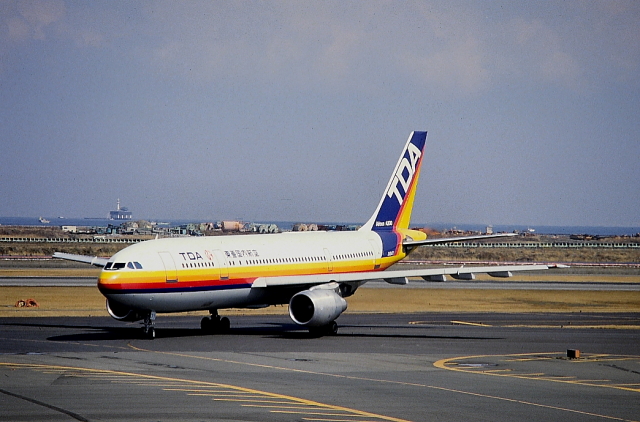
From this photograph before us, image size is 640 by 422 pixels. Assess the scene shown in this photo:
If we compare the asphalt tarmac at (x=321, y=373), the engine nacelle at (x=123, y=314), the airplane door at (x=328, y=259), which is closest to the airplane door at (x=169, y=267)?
the engine nacelle at (x=123, y=314)

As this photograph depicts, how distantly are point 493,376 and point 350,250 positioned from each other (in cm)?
2500

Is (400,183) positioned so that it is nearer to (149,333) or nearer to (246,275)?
(246,275)

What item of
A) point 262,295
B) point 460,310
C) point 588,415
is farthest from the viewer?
point 460,310

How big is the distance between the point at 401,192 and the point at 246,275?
1765cm

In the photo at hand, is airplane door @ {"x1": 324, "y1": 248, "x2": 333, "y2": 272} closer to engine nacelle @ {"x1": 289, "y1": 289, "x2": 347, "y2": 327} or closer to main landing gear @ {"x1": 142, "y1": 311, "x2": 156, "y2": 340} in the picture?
engine nacelle @ {"x1": 289, "y1": 289, "x2": 347, "y2": 327}

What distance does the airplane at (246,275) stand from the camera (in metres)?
44.1

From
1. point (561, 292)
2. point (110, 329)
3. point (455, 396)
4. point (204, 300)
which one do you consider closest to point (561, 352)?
point (455, 396)

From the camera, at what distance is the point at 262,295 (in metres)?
49.6

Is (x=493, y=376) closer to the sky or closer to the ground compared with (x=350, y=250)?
closer to the ground

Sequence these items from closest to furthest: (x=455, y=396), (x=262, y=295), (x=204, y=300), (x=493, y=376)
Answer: (x=455, y=396) → (x=493, y=376) → (x=204, y=300) → (x=262, y=295)

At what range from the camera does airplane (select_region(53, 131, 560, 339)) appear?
44.1 meters

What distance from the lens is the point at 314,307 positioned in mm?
45812

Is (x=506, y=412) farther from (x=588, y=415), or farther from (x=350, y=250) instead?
(x=350, y=250)

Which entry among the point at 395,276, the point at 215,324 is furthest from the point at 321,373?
the point at 215,324
